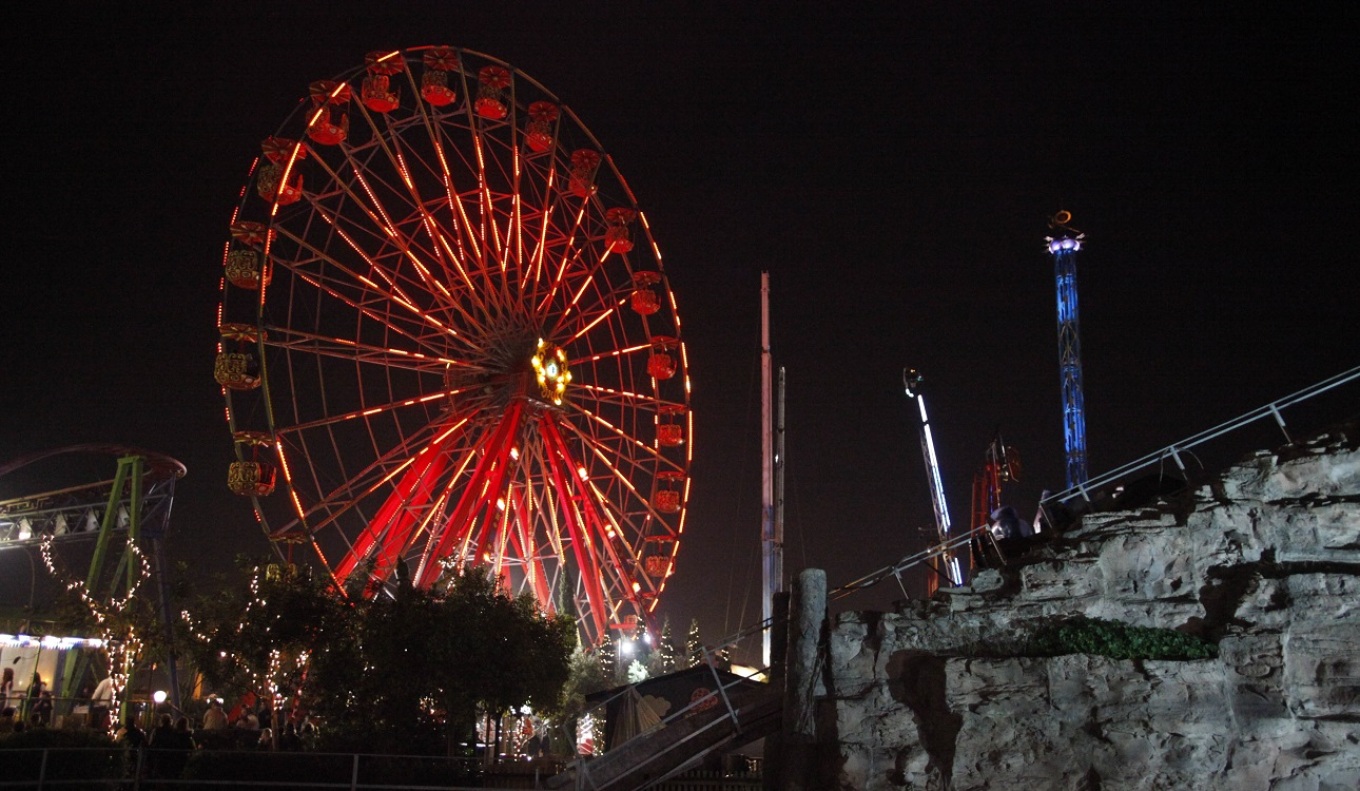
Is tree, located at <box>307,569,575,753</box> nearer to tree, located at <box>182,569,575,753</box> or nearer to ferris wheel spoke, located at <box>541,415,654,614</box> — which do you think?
tree, located at <box>182,569,575,753</box>

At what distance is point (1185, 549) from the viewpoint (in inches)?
490

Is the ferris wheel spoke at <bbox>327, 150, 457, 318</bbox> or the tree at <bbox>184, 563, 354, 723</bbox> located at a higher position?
the ferris wheel spoke at <bbox>327, 150, 457, 318</bbox>

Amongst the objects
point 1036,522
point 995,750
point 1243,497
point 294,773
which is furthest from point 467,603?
point 1243,497

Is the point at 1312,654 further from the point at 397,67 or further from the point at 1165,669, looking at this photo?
the point at 397,67

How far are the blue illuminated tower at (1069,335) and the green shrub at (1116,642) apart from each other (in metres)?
23.8

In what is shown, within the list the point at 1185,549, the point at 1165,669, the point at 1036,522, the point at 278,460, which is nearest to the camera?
the point at 1165,669

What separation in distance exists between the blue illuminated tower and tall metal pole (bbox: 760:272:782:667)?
11.4 m

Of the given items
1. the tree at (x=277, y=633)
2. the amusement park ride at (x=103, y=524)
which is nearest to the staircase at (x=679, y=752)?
the tree at (x=277, y=633)

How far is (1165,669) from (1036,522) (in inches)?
226

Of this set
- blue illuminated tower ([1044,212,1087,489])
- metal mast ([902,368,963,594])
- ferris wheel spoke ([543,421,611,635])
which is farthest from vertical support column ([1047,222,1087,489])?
ferris wheel spoke ([543,421,611,635])

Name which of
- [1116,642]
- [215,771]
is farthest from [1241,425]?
[215,771]

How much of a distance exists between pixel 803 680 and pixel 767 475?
15693 mm

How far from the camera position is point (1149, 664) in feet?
36.5

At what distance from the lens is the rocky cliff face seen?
10773 millimetres
